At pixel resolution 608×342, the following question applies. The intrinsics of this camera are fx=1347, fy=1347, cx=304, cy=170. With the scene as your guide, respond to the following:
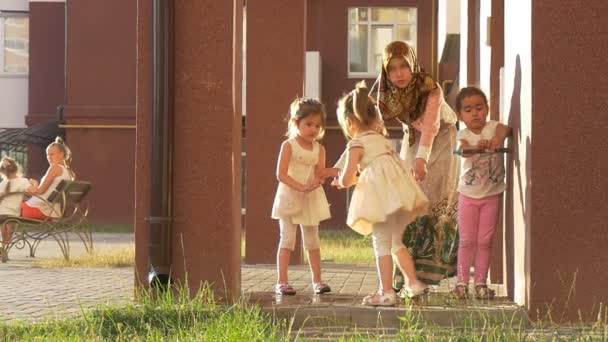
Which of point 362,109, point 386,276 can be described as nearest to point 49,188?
point 362,109

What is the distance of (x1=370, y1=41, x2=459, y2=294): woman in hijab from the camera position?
29.5 ft

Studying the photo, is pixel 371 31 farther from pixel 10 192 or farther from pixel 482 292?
pixel 482 292

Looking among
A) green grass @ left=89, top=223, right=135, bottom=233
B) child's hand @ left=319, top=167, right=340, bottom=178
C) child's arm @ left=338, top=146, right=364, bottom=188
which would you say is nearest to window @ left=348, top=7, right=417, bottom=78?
green grass @ left=89, top=223, right=135, bottom=233

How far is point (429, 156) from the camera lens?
9102 millimetres

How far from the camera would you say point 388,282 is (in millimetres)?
8320

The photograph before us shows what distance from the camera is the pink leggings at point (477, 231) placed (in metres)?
8.72

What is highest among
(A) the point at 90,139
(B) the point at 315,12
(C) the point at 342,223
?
(B) the point at 315,12

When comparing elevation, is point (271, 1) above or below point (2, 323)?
above

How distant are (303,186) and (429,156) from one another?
3.79 feet

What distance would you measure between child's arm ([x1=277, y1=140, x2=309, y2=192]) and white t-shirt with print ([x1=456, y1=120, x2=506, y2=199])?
149 centimetres
